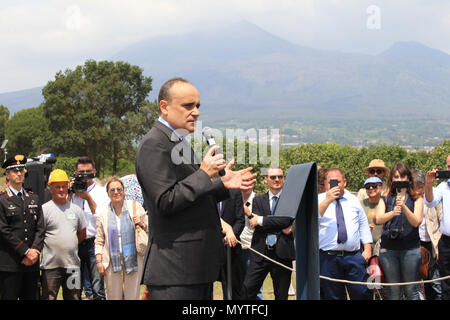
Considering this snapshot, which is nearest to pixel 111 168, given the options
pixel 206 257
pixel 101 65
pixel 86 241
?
pixel 101 65

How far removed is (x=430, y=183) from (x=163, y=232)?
4554 mm

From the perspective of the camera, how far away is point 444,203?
276 inches

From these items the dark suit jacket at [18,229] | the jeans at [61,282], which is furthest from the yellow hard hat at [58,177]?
the jeans at [61,282]

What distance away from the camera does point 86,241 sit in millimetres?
7676

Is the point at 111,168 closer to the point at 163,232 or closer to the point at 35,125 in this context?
the point at 35,125

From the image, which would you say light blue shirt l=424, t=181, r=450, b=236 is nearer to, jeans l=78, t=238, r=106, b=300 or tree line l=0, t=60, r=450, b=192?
jeans l=78, t=238, r=106, b=300

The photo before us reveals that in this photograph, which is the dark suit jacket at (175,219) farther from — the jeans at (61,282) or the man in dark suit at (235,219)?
the man in dark suit at (235,219)

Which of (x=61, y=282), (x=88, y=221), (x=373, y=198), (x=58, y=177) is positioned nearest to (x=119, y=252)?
(x=61, y=282)

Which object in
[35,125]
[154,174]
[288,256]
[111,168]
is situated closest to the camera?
[154,174]

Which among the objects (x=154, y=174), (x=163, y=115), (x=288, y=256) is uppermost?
(x=163, y=115)

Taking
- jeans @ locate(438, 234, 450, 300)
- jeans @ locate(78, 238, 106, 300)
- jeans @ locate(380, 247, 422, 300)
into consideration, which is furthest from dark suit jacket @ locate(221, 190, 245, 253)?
jeans @ locate(438, 234, 450, 300)

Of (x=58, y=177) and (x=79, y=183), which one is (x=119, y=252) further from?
(x=58, y=177)

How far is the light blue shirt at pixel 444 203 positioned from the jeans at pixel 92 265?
4.62 m

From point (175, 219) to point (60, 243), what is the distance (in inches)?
169
